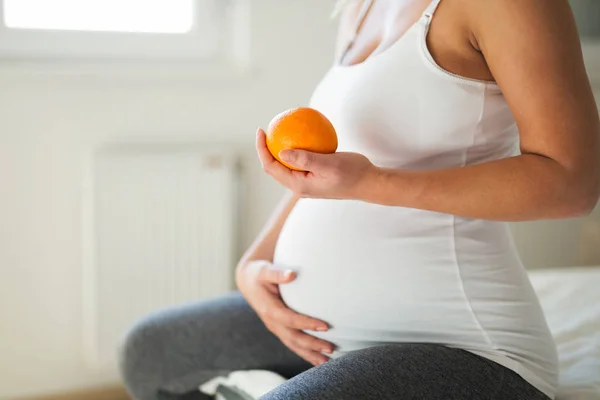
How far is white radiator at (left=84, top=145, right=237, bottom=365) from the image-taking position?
181 cm

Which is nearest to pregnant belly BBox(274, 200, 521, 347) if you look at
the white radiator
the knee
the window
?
the knee

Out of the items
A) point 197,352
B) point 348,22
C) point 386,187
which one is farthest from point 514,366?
point 348,22

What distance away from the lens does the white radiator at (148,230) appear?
181 cm

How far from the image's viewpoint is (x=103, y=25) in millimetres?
1855

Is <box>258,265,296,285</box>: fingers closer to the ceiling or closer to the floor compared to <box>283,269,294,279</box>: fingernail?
closer to the floor

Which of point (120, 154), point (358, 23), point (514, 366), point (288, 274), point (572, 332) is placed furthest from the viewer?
point (120, 154)

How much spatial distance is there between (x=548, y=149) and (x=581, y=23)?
1.72 metres

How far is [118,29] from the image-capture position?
1.87 metres

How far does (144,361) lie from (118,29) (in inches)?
38.9

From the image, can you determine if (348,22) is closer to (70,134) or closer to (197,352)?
(197,352)

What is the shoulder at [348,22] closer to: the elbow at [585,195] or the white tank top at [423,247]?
the white tank top at [423,247]

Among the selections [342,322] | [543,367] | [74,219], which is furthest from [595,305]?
[74,219]

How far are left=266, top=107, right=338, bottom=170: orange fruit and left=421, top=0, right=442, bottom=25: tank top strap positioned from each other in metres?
0.18

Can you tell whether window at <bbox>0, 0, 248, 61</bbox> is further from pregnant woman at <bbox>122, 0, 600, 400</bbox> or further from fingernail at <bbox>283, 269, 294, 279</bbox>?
fingernail at <bbox>283, 269, 294, 279</bbox>
